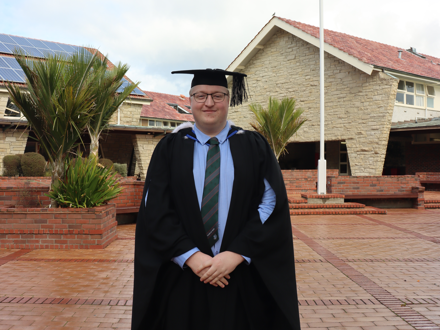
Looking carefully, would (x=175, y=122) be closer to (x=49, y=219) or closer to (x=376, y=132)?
(x=376, y=132)

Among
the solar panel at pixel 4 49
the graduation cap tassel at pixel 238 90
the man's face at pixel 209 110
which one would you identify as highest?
the solar panel at pixel 4 49

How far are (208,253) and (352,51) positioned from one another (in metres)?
17.9

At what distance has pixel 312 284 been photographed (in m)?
4.60

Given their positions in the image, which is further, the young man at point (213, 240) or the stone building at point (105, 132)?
the stone building at point (105, 132)

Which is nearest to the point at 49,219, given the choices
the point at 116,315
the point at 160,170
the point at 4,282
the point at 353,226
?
the point at 4,282

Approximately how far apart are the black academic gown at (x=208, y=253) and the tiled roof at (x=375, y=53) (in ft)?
51.7

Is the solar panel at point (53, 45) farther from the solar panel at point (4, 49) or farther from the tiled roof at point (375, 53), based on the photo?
the tiled roof at point (375, 53)

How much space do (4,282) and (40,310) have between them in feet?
3.96

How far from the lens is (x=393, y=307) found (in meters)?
3.86

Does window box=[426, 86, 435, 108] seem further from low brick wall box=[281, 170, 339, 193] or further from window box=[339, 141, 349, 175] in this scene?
low brick wall box=[281, 170, 339, 193]

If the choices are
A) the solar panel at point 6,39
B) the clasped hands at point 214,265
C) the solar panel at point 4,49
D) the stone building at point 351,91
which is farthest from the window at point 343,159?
the clasped hands at point 214,265

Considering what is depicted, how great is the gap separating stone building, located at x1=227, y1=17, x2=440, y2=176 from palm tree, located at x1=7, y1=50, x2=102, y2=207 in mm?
12957

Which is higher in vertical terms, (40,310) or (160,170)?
(160,170)

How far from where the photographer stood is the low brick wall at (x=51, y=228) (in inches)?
245
